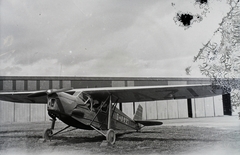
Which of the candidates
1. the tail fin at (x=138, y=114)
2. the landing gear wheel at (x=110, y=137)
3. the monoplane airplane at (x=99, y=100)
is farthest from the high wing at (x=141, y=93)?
the landing gear wheel at (x=110, y=137)

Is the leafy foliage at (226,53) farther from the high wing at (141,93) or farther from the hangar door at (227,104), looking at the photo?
the high wing at (141,93)

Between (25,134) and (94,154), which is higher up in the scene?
(25,134)

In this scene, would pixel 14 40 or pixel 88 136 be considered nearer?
pixel 14 40

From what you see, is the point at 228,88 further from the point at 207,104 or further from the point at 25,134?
the point at 25,134

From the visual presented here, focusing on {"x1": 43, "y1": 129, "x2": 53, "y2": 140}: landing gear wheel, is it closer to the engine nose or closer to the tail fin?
the engine nose

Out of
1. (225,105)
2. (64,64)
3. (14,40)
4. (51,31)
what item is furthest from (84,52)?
(225,105)

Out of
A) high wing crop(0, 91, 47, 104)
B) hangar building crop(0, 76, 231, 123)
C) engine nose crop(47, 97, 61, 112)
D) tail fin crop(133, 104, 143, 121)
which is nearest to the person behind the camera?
engine nose crop(47, 97, 61, 112)

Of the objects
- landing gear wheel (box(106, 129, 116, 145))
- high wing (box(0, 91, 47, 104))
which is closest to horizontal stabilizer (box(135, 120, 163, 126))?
landing gear wheel (box(106, 129, 116, 145))
